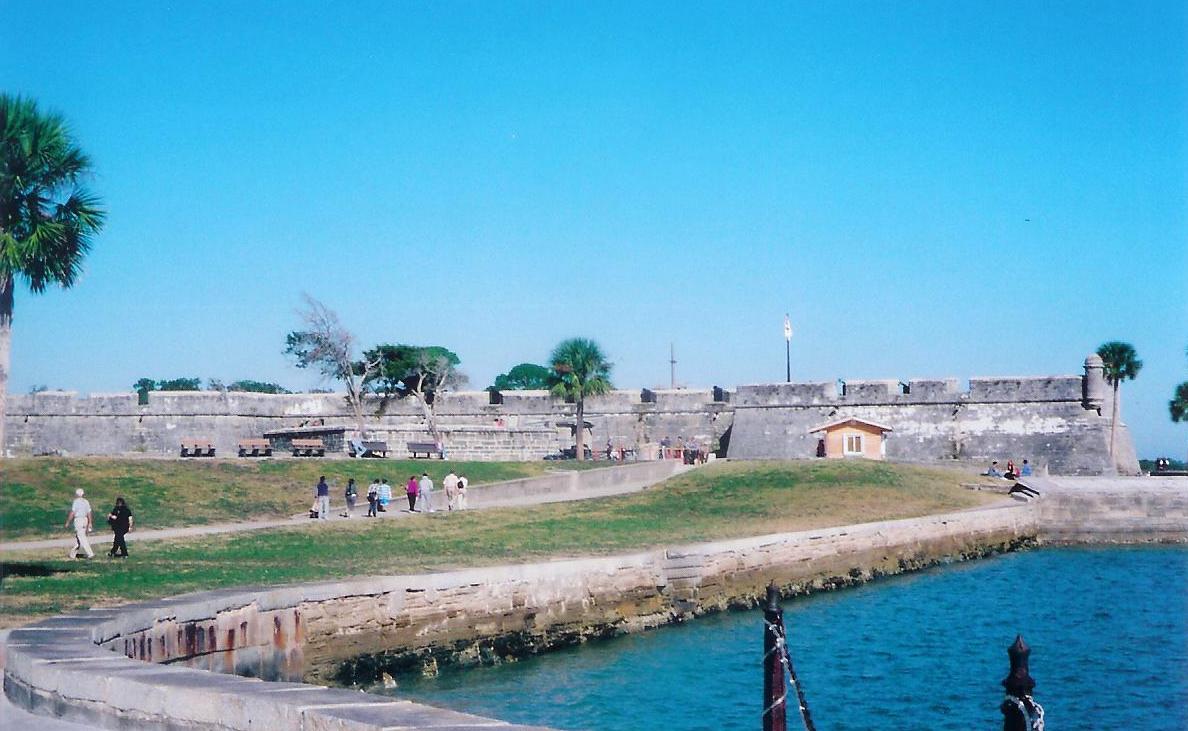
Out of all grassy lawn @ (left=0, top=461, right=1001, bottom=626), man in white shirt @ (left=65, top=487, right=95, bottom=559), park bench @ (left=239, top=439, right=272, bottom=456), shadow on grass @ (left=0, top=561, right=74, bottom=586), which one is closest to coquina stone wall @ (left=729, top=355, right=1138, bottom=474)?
grassy lawn @ (left=0, top=461, right=1001, bottom=626)

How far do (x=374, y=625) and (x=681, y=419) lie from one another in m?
35.4

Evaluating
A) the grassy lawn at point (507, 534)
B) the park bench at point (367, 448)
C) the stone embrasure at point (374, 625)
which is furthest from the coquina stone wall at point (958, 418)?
the park bench at point (367, 448)

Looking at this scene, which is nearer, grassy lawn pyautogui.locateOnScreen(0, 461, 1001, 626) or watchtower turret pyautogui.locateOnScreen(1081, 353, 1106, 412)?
grassy lawn pyautogui.locateOnScreen(0, 461, 1001, 626)

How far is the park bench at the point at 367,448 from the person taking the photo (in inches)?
1435

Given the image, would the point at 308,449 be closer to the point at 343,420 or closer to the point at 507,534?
the point at 343,420

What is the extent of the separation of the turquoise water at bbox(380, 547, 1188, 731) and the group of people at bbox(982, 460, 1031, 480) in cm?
1415

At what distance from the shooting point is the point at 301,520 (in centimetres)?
2412

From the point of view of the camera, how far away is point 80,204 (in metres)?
14.3

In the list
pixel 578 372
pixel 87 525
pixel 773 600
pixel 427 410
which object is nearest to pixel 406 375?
pixel 427 410

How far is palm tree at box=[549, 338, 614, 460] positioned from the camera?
41.2m

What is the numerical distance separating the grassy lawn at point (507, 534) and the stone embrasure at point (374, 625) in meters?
1.50

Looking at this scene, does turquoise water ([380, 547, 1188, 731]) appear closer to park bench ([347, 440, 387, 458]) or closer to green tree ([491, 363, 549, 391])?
A: park bench ([347, 440, 387, 458])

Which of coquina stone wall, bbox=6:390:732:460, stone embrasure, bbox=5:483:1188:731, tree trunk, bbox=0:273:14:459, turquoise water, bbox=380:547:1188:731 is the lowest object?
turquoise water, bbox=380:547:1188:731

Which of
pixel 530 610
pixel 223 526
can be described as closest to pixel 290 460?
pixel 223 526
